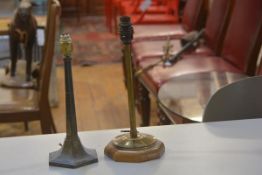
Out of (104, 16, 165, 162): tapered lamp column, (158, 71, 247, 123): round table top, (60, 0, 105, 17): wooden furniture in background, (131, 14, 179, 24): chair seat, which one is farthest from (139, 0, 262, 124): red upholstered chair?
(60, 0, 105, 17): wooden furniture in background

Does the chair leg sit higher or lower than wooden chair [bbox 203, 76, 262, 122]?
lower

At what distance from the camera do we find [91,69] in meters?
4.45

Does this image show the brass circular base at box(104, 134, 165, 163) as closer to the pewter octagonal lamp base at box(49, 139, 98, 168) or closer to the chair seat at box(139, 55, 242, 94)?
the pewter octagonal lamp base at box(49, 139, 98, 168)

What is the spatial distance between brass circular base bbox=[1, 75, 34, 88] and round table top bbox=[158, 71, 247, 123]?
0.76 metres

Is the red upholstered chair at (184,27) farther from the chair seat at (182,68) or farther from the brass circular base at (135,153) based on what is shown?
the brass circular base at (135,153)

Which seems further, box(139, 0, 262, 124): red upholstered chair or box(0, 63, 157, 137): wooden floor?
box(0, 63, 157, 137): wooden floor

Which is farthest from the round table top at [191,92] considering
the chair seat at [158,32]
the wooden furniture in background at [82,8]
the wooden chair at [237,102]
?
the wooden furniture in background at [82,8]

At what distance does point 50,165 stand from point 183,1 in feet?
13.3

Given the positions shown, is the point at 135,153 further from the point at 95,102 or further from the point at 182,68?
the point at 95,102

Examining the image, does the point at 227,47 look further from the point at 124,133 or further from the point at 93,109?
the point at 124,133

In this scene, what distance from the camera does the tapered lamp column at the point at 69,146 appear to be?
89 centimetres

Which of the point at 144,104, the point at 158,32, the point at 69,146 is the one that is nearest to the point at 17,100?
the point at 144,104

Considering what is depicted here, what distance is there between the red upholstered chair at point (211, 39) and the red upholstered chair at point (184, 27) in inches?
7.8

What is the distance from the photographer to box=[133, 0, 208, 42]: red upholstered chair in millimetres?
3451
